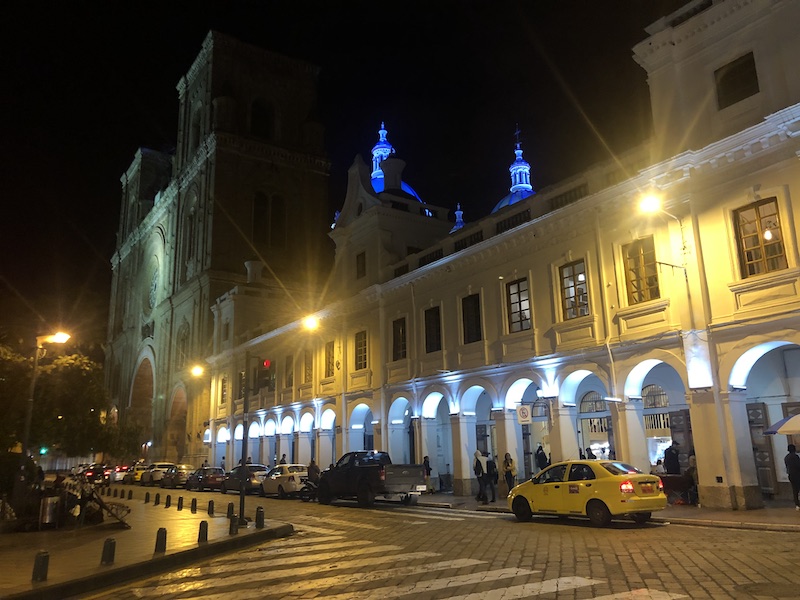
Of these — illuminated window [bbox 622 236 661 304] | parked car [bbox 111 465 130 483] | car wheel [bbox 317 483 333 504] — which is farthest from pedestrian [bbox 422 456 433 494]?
parked car [bbox 111 465 130 483]

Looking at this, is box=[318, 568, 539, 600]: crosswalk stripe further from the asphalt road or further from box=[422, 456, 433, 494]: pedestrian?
box=[422, 456, 433, 494]: pedestrian

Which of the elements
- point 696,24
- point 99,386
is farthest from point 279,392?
point 696,24

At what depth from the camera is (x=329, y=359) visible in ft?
110

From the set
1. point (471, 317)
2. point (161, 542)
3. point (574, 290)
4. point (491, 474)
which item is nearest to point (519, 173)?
point (471, 317)

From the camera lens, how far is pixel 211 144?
188 feet

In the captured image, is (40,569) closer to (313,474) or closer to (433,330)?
(313,474)

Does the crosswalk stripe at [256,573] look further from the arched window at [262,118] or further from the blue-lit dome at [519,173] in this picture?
the arched window at [262,118]

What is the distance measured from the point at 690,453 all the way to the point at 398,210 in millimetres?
16927

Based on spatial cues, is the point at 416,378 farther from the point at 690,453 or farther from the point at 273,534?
the point at 273,534

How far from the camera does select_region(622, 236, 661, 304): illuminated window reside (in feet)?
59.9

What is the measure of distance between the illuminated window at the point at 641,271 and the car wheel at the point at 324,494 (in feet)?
40.4

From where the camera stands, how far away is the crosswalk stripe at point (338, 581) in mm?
8336

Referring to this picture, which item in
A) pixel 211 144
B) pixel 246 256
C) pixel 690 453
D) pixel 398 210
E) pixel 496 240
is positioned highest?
pixel 211 144

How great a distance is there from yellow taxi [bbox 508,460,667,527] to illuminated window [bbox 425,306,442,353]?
1079cm
